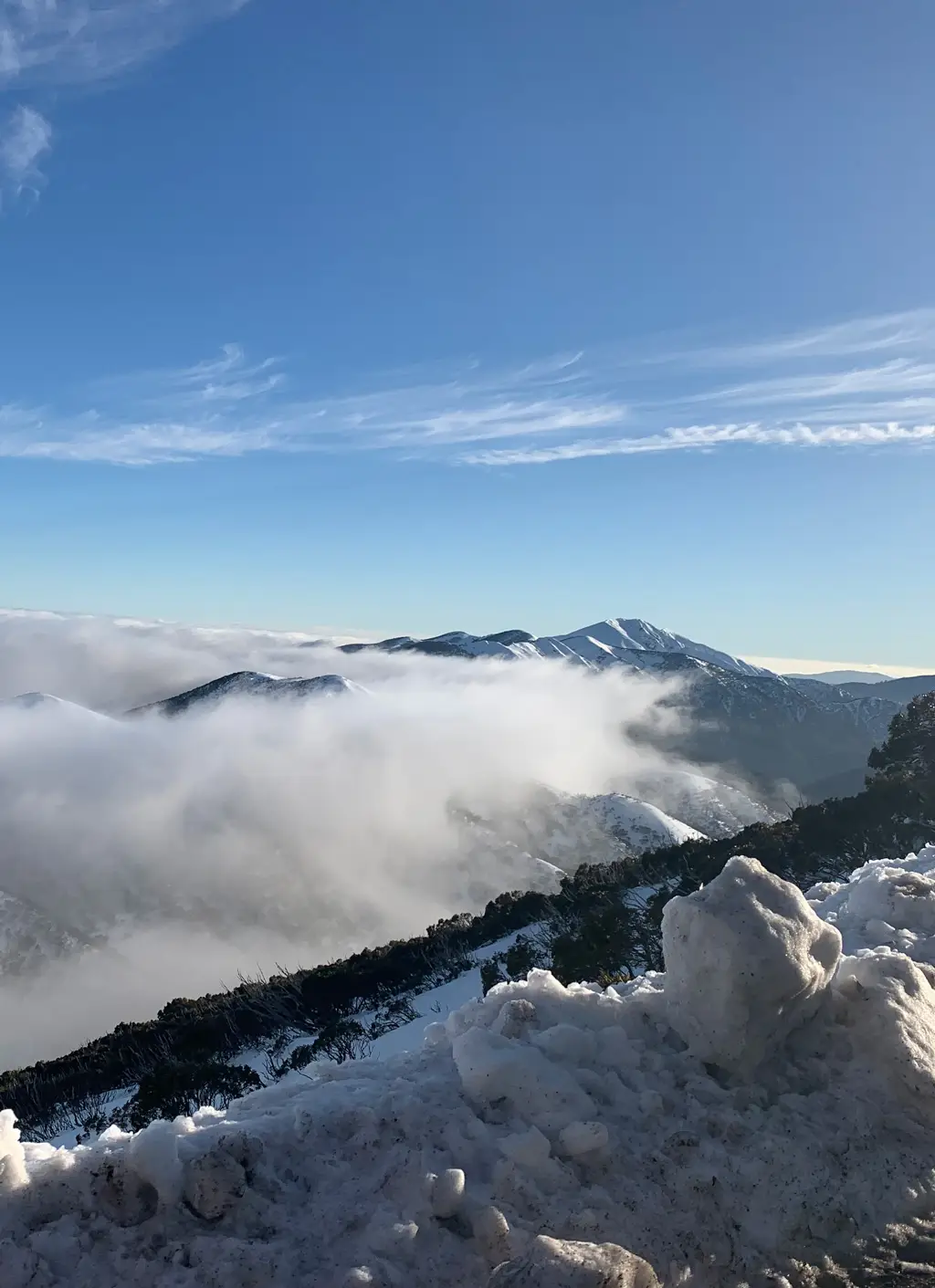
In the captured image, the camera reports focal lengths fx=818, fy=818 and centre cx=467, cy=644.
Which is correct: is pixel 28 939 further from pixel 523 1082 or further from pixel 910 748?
pixel 523 1082

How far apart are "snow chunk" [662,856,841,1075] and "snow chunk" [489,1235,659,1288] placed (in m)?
2.26

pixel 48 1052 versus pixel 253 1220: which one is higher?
pixel 253 1220

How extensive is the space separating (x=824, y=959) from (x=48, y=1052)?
64639mm

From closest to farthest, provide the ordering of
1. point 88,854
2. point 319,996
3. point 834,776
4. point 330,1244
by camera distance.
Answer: point 330,1244, point 319,996, point 88,854, point 834,776

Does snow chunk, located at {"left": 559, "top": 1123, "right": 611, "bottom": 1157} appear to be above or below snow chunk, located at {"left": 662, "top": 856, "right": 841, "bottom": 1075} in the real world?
below

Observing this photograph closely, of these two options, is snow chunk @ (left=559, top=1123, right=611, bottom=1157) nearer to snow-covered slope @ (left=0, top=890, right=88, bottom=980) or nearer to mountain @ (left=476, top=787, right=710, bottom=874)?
snow-covered slope @ (left=0, top=890, right=88, bottom=980)

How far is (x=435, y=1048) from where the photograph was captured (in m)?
7.12

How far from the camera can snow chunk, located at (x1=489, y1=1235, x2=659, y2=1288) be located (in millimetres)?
4395

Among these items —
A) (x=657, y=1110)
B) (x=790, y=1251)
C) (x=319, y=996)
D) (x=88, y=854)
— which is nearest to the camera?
(x=790, y=1251)

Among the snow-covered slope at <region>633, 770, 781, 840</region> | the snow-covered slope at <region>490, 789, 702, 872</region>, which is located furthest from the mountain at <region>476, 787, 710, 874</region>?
the snow-covered slope at <region>633, 770, 781, 840</region>

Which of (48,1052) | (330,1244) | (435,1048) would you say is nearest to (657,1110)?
(435,1048)

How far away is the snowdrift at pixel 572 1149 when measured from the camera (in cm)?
482

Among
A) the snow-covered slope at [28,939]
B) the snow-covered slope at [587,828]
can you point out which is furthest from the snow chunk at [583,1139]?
the snow-covered slope at [587,828]

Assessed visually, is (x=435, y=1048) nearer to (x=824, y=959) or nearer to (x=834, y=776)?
(x=824, y=959)
